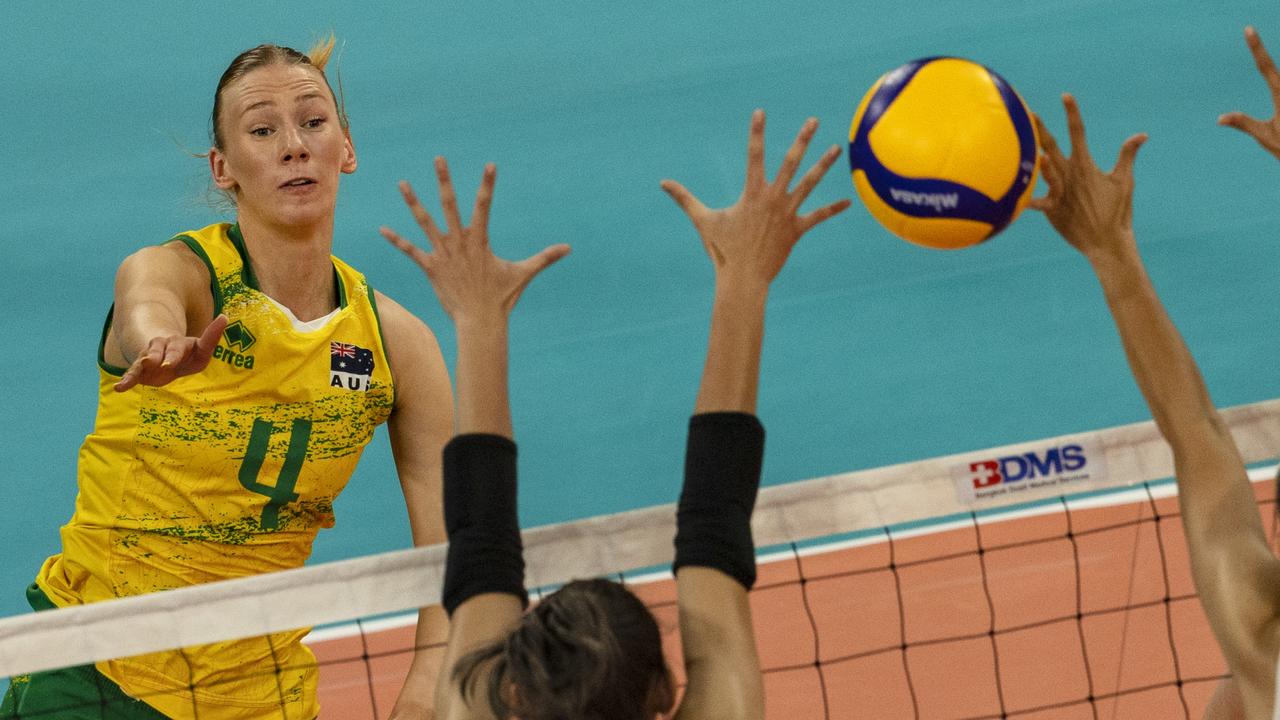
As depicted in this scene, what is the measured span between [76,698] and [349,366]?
2.80 feet

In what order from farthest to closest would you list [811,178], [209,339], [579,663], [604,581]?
[209,339] < [811,178] < [604,581] < [579,663]

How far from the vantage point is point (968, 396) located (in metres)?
6.12

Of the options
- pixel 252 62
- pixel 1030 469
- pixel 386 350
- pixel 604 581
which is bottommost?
pixel 604 581

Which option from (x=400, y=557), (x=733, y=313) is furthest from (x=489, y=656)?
(x=400, y=557)

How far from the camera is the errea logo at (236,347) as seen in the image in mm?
3186

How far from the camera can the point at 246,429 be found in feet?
10.4

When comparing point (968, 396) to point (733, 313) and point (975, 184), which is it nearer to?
point (975, 184)

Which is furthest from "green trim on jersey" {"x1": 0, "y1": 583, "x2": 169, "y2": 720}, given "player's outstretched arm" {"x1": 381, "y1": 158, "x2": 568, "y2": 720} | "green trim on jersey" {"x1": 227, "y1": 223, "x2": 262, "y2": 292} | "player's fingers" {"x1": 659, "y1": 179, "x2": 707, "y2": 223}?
"player's fingers" {"x1": 659, "y1": 179, "x2": 707, "y2": 223}

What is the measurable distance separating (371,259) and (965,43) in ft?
10.3

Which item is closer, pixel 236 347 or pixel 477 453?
pixel 477 453

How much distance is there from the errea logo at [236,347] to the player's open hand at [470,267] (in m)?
0.84

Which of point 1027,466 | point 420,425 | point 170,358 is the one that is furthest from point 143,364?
point 1027,466

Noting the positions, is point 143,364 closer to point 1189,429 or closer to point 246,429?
point 246,429

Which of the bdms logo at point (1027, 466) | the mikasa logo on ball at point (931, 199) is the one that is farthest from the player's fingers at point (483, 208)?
the bdms logo at point (1027, 466)
